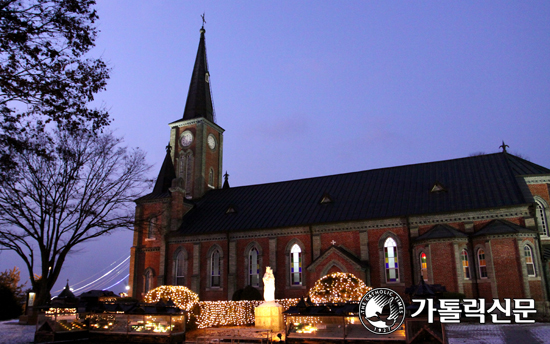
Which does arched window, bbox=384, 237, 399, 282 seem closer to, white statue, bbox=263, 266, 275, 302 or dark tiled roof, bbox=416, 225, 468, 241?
dark tiled roof, bbox=416, 225, 468, 241

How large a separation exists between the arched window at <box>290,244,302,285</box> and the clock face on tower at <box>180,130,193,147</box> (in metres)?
19.2

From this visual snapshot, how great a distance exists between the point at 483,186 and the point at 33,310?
2998 cm

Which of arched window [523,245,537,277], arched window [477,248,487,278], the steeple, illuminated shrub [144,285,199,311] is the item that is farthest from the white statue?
the steeple

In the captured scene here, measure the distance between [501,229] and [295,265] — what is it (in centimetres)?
1424

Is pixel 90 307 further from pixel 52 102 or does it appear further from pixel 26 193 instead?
pixel 52 102

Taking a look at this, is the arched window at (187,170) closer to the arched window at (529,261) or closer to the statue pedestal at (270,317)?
the statue pedestal at (270,317)

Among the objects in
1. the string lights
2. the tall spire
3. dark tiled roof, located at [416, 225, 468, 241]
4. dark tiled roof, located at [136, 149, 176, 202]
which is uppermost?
the tall spire

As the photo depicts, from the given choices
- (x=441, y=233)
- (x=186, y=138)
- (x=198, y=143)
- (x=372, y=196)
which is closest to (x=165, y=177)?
(x=198, y=143)

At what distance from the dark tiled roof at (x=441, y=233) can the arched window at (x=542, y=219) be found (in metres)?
6.17

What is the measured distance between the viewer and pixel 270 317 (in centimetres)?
2295

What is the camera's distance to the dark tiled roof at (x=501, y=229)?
24.8 metres

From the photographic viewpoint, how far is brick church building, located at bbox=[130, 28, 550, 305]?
1013 inches

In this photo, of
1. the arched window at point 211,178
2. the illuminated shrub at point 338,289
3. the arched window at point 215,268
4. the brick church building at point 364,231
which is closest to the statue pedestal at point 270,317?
the illuminated shrub at point 338,289

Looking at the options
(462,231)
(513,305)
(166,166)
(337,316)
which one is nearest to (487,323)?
(513,305)
